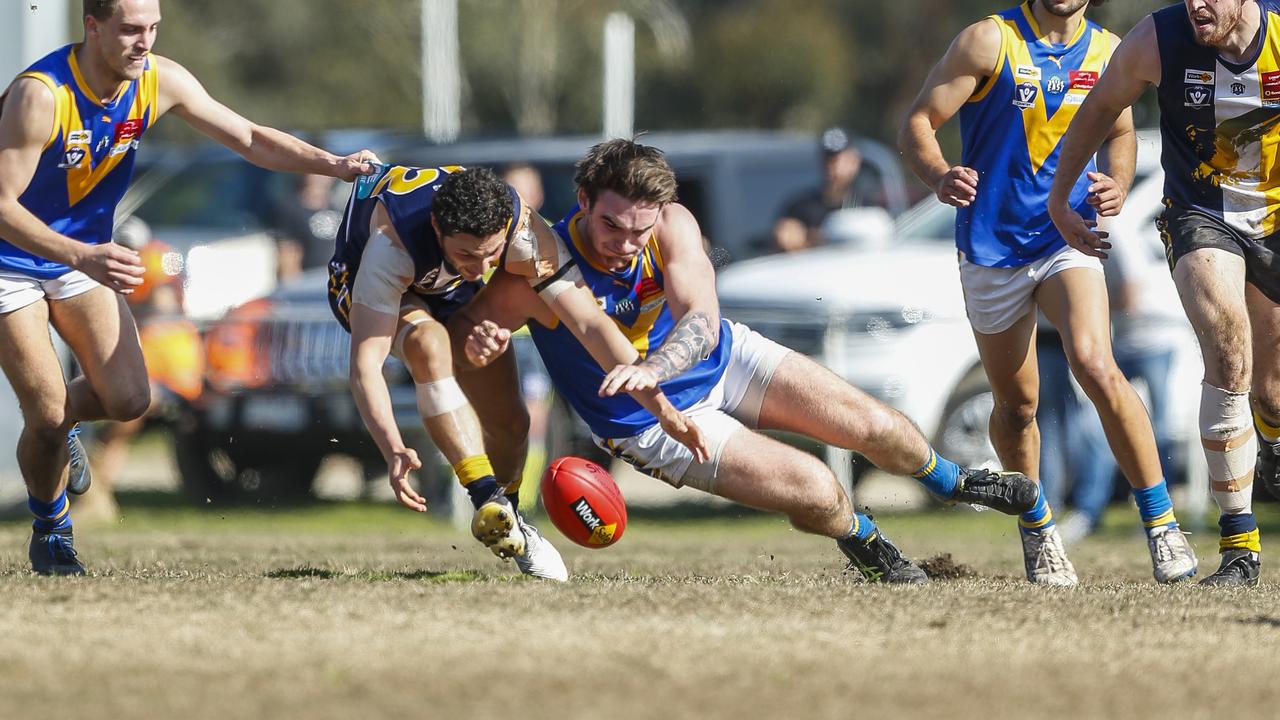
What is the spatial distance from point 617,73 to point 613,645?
450 inches

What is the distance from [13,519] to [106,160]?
17.2ft

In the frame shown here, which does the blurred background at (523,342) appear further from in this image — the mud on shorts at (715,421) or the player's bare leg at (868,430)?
the mud on shorts at (715,421)

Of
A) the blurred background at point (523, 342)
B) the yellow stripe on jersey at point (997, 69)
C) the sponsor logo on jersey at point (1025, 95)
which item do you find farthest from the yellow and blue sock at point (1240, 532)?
the blurred background at point (523, 342)

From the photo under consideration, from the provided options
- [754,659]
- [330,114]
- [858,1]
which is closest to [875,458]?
[754,659]

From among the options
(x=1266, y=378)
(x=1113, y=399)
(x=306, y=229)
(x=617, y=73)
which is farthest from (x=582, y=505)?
(x=617, y=73)

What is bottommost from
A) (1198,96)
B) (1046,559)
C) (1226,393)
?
(1046,559)

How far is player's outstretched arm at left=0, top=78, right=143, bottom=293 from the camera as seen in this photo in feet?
20.7

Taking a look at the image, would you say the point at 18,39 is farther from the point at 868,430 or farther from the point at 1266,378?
the point at 1266,378

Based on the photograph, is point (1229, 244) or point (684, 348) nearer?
point (684, 348)

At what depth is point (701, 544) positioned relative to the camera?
1000cm

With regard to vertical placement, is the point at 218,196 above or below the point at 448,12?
below

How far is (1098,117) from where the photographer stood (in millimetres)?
6562

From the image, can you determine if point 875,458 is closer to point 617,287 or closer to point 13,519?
point 617,287

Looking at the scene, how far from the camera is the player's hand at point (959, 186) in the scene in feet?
22.2
